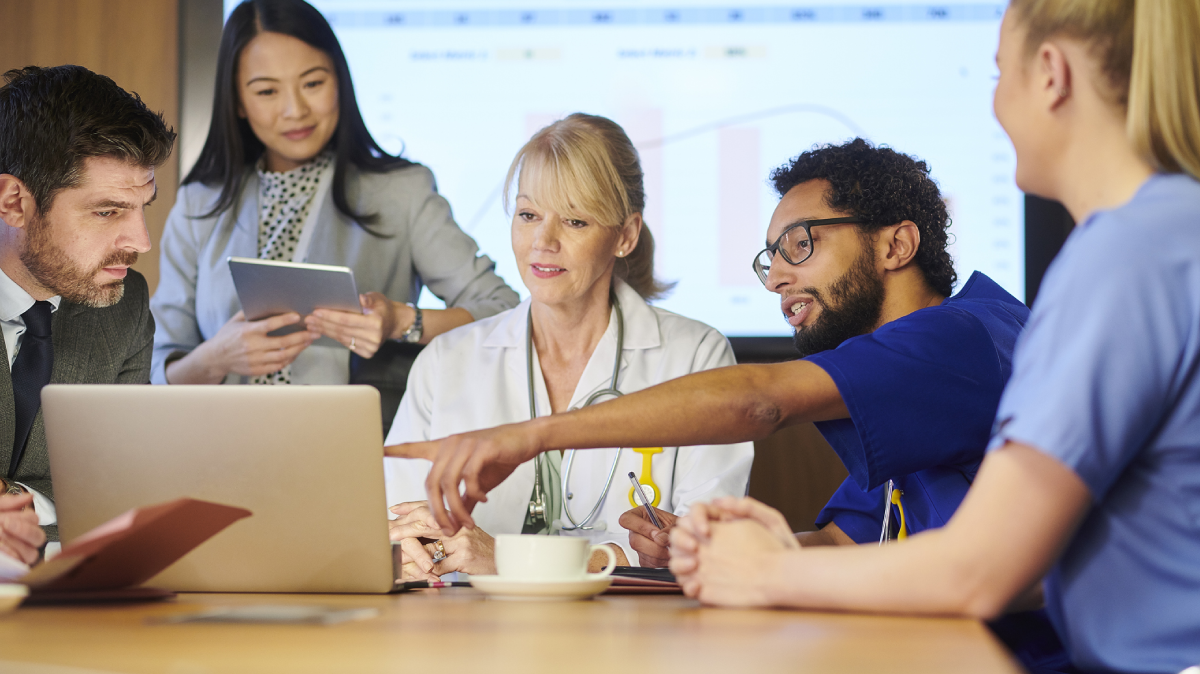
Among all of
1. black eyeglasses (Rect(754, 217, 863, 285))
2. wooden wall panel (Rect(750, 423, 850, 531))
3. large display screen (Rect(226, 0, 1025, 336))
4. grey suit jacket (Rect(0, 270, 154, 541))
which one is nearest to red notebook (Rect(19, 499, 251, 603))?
grey suit jacket (Rect(0, 270, 154, 541))

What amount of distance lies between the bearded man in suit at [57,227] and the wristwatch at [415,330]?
78 centimetres

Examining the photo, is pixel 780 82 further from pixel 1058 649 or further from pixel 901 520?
pixel 1058 649

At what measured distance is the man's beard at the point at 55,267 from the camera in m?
1.76

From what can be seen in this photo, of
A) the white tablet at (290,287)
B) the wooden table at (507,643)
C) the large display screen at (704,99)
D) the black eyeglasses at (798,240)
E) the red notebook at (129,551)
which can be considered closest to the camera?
the wooden table at (507,643)

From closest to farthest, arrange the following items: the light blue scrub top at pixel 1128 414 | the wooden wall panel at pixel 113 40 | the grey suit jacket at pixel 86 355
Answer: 1. the light blue scrub top at pixel 1128 414
2. the grey suit jacket at pixel 86 355
3. the wooden wall panel at pixel 113 40

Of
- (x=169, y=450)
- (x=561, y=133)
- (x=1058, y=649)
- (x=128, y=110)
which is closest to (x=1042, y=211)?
(x=561, y=133)

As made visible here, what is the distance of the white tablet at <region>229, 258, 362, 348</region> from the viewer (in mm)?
2209

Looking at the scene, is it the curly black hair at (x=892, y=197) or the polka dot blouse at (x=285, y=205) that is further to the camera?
the polka dot blouse at (x=285, y=205)

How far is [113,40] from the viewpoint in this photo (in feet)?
10.8

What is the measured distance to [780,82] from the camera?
120 inches

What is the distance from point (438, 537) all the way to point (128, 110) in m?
0.96

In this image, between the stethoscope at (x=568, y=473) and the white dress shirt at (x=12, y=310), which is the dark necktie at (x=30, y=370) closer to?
the white dress shirt at (x=12, y=310)

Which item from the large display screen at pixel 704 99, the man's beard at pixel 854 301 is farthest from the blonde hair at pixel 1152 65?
the large display screen at pixel 704 99

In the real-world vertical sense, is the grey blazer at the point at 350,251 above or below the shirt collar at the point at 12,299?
above
